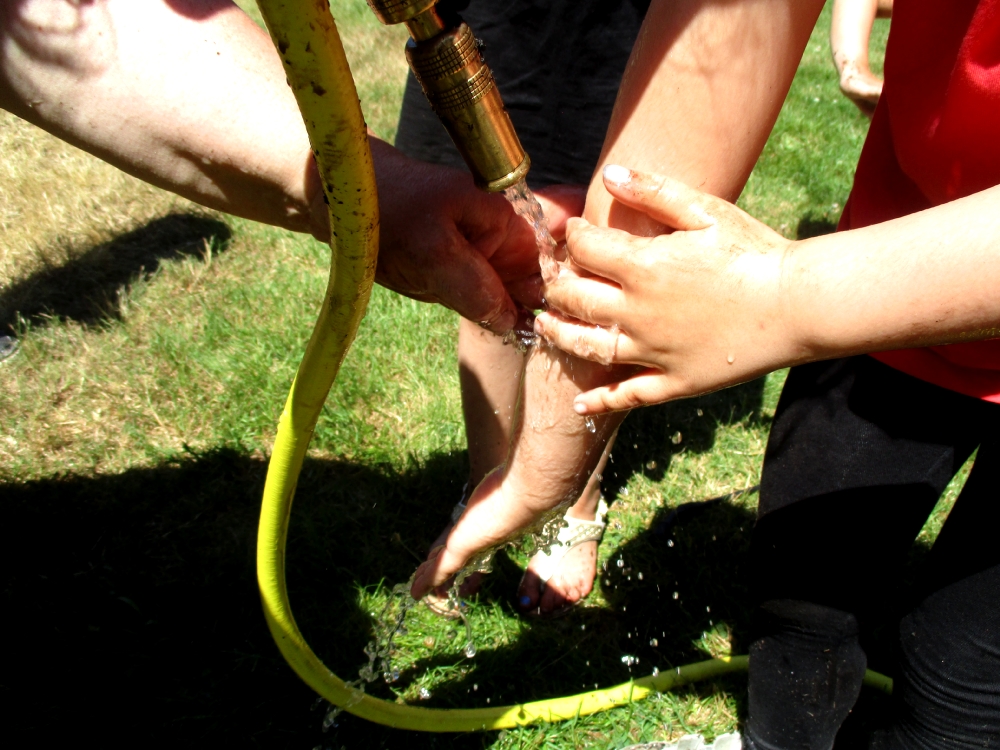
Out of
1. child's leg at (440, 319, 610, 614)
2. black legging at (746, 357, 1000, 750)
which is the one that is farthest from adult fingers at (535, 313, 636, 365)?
child's leg at (440, 319, 610, 614)

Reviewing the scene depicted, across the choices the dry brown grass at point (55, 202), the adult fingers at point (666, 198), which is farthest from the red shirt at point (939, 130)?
the dry brown grass at point (55, 202)

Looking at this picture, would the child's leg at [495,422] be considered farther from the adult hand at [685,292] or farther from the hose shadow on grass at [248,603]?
the adult hand at [685,292]

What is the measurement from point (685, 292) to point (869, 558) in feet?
2.79

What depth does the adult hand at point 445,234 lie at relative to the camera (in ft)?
4.43

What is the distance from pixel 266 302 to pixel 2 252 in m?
1.31

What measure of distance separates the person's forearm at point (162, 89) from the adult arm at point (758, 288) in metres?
0.63

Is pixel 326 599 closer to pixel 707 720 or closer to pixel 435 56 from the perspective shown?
pixel 707 720

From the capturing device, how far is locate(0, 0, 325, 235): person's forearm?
1335mm

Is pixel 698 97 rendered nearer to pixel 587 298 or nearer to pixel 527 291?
pixel 587 298

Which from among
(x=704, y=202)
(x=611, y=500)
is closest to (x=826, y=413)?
(x=704, y=202)

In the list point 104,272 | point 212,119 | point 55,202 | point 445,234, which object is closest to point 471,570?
point 445,234

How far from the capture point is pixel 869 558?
1.55 m

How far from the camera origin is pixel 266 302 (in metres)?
3.23

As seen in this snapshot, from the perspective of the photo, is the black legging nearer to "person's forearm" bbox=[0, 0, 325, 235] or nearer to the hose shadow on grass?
the hose shadow on grass
